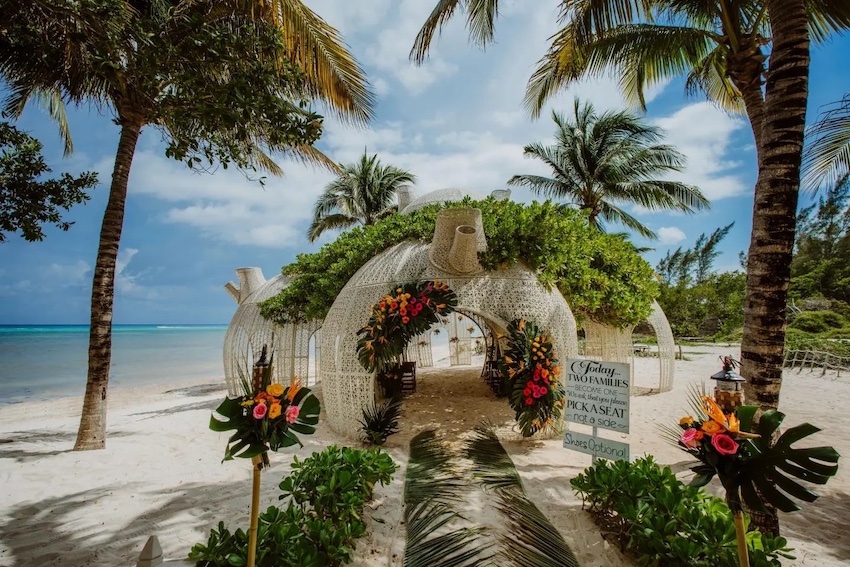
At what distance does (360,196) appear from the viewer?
17.5 meters

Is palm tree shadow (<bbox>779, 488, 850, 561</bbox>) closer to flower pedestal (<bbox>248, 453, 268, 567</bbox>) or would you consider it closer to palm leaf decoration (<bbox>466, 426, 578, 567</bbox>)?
palm leaf decoration (<bbox>466, 426, 578, 567</bbox>)

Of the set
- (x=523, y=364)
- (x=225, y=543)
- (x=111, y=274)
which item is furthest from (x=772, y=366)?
(x=111, y=274)

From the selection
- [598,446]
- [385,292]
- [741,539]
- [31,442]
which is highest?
[385,292]

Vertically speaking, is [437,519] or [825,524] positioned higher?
[437,519]

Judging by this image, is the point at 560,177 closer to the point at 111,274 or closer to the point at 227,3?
the point at 227,3

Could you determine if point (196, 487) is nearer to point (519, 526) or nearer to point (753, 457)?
point (519, 526)

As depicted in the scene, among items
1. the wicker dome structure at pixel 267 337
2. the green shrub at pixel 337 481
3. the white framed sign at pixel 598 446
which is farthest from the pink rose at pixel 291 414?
the wicker dome structure at pixel 267 337

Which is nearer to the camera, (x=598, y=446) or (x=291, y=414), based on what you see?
(x=291, y=414)

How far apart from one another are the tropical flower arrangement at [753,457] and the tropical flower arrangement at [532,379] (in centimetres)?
375

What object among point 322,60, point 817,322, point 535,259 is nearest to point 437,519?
point 535,259

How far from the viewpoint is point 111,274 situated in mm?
6156

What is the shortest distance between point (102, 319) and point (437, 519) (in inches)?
238

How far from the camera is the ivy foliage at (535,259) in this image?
6.60 meters

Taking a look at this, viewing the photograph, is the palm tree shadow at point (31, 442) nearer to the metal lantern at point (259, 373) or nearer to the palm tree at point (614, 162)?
the metal lantern at point (259, 373)
